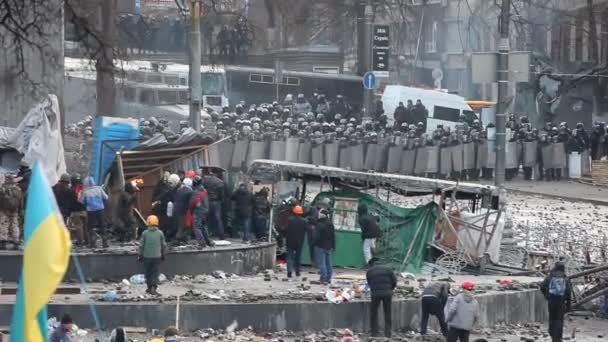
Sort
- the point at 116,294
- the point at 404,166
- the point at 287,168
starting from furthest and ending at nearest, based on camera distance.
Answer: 1. the point at 404,166
2. the point at 287,168
3. the point at 116,294

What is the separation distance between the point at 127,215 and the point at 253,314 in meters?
4.35

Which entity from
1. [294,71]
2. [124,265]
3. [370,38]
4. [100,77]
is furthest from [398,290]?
[294,71]

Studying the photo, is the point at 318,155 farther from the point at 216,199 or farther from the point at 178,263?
the point at 178,263

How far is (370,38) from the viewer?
4888 cm

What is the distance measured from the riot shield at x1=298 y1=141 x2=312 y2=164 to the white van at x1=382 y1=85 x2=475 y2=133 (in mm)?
9512

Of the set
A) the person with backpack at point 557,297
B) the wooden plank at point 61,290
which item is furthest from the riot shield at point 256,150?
the person with backpack at point 557,297

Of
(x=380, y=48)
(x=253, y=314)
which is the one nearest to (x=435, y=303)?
(x=253, y=314)

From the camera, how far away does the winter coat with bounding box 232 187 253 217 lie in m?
28.7

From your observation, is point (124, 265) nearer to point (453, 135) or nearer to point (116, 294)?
point (116, 294)

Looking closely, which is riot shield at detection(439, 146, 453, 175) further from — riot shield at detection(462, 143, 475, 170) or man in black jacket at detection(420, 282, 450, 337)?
man in black jacket at detection(420, 282, 450, 337)

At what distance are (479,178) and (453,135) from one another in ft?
4.35

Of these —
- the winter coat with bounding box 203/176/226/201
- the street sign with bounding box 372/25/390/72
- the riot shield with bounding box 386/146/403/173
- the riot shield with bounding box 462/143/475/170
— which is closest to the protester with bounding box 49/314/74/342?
the winter coat with bounding box 203/176/226/201

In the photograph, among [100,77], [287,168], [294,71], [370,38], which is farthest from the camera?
[294,71]

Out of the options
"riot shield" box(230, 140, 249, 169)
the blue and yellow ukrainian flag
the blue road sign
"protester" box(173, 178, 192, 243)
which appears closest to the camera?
the blue and yellow ukrainian flag
